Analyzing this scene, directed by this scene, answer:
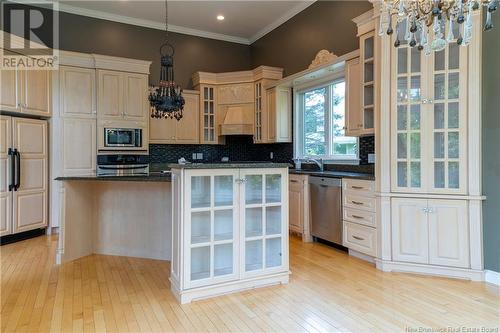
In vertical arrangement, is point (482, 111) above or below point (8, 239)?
above

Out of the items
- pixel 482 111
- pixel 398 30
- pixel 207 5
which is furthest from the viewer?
pixel 207 5

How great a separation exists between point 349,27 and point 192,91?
297 centimetres

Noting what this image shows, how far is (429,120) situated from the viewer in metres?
3.09

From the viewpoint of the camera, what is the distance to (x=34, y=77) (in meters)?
4.55

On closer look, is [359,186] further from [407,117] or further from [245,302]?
[245,302]

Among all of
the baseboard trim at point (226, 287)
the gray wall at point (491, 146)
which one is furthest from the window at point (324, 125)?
the baseboard trim at point (226, 287)

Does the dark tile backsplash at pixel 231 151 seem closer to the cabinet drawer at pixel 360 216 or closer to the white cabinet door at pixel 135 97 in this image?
the white cabinet door at pixel 135 97

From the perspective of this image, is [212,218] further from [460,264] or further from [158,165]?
[158,165]

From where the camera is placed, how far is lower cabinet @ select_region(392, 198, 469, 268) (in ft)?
9.79

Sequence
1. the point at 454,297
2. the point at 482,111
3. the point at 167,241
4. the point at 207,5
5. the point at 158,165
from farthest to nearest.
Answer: the point at 158,165 < the point at 207,5 < the point at 167,241 < the point at 482,111 < the point at 454,297

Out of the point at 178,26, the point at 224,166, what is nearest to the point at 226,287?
the point at 224,166

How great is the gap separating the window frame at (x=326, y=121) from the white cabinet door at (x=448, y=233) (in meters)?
1.37

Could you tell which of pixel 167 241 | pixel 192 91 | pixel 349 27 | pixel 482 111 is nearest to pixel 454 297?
pixel 482 111

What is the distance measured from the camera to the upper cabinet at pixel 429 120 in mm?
2979
